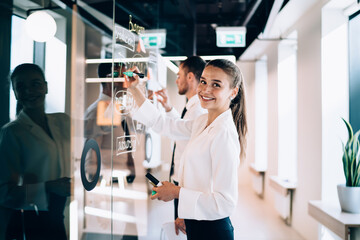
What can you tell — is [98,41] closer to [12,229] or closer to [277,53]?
[277,53]

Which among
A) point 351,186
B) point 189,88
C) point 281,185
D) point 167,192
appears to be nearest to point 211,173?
point 167,192

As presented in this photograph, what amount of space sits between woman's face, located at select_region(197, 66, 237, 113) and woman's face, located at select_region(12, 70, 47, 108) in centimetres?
84

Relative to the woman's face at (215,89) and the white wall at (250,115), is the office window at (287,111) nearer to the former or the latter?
the white wall at (250,115)

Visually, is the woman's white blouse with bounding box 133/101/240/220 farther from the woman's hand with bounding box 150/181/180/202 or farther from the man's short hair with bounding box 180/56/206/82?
the man's short hair with bounding box 180/56/206/82

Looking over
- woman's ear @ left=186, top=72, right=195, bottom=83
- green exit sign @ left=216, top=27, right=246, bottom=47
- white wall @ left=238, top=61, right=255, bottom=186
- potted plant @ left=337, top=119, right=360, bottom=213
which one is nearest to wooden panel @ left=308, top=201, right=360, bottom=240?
potted plant @ left=337, top=119, right=360, bottom=213

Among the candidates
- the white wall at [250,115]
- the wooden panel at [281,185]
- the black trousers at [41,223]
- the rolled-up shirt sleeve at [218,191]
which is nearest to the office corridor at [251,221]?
the wooden panel at [281,185]

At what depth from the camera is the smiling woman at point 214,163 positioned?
4.38 feet

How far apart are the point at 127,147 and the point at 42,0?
104cm

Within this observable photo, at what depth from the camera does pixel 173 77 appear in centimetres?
399

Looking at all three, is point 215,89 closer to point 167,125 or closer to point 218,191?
point 218,191

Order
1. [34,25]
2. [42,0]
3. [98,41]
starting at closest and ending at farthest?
[34,25]
[42,0]
[98,41]

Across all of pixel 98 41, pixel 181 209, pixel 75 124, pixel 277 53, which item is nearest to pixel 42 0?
pixel 181 209

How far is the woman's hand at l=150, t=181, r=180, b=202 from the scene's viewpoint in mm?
1417

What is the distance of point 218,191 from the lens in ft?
4.35
